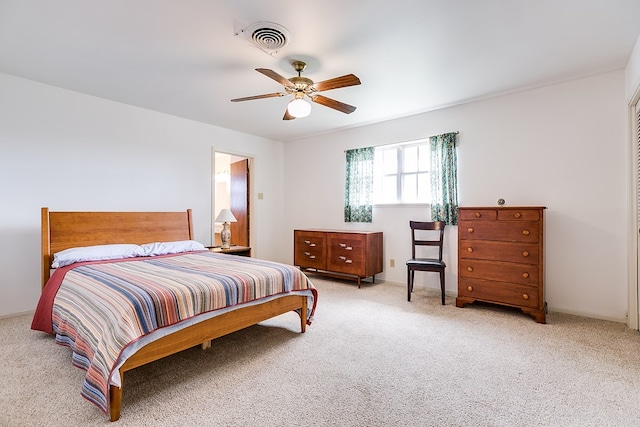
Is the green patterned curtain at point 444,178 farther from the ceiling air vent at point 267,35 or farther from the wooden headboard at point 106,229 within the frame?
the wooden headboard at point 106,229

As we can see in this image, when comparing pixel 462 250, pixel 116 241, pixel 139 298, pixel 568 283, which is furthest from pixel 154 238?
pixel 568 283

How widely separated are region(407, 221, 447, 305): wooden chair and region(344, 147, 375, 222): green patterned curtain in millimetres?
907

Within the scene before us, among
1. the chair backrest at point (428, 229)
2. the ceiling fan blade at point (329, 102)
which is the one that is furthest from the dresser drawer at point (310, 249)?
the ceiling fan blade at point (329, 102)

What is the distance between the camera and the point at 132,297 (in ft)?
5.94

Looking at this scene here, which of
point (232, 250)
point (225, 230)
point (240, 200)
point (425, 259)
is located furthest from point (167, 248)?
point (425, 259)

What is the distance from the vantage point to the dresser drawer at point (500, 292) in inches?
121

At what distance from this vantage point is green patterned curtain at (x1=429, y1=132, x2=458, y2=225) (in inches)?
157

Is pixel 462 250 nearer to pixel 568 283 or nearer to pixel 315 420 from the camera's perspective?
pixel 568 283

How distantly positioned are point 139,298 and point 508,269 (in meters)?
3.37

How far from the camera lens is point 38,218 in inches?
133

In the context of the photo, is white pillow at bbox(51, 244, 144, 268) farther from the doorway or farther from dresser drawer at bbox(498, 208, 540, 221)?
dresser drawer at bbox(498, 208, 540, 221)

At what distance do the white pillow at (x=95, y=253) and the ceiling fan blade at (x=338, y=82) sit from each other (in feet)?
8.60

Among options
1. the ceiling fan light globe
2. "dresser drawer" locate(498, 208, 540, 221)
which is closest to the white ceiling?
the ceiling fan light globe

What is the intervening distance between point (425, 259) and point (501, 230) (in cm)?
98
